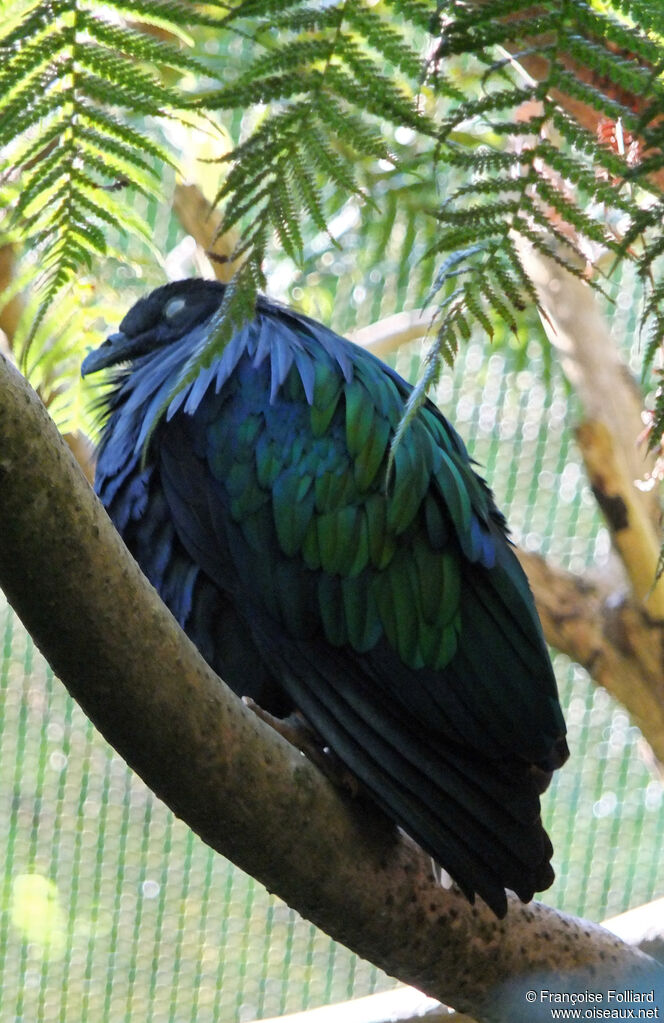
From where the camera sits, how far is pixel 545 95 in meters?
0.85

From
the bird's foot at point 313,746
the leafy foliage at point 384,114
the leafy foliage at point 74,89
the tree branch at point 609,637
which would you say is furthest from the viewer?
the tree branch at point 609,637

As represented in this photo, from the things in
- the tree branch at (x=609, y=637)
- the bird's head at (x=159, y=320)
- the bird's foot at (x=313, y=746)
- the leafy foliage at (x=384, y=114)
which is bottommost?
the tree branch at (x=609, y=637)

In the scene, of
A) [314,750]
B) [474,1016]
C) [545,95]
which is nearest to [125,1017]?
[474,1016]

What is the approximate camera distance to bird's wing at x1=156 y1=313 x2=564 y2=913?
1.27m

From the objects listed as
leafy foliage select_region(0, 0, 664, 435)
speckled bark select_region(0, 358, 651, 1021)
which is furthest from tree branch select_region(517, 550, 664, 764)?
leafy foliage select_region(0, 0, 664, 435)

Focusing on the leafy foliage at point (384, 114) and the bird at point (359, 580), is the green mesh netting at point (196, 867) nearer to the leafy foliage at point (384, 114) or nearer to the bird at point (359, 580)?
the bird at point (359, 580)

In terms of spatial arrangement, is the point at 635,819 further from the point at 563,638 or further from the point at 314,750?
the point at 314,750

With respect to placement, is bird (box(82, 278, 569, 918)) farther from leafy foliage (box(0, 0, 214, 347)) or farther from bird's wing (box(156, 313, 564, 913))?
leafy foliage (box(0, 0, 214, 347))

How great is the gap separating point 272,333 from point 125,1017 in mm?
2092

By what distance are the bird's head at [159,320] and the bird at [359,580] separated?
0.21 meters

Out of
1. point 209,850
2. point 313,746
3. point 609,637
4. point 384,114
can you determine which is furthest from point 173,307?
point 209,850

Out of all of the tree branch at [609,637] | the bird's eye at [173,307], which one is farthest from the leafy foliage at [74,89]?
the tree branch at [609,637]

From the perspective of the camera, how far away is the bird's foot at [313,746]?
4.12 ft

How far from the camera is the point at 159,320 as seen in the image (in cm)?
180
